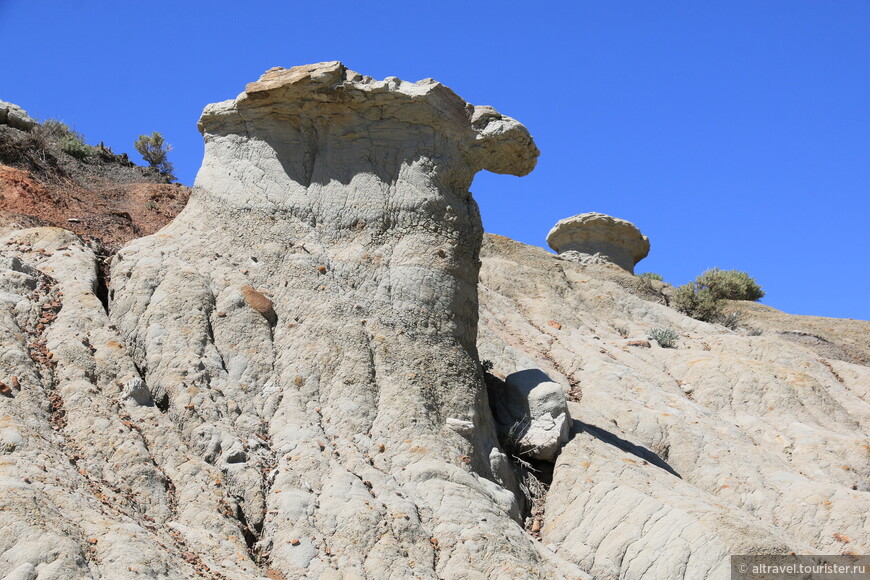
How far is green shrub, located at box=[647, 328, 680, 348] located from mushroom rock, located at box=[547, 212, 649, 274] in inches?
359

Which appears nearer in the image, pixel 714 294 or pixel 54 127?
pixel 54 127

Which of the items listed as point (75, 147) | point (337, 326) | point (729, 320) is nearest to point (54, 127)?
point (75, 147)

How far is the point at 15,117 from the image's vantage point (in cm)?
1984

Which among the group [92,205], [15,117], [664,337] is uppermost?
[15,117]

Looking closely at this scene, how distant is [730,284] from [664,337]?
12.1 meters

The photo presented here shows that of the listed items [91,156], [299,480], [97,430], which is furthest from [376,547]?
[91,156]

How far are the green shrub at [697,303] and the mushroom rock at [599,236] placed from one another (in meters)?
2.43

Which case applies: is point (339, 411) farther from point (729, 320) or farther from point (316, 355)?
point (729, 320)

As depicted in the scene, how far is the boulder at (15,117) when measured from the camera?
780 inches

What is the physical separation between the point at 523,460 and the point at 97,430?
17.0 ft

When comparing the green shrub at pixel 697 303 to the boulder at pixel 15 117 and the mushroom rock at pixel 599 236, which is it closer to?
the mushroom rock at pixel 599 236

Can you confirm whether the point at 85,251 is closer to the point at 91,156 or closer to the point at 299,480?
the point at 299,480

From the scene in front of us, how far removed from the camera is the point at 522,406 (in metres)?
12.8

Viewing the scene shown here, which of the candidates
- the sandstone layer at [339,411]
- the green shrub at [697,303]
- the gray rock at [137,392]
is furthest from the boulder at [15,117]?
the green shrub at [697,303]
